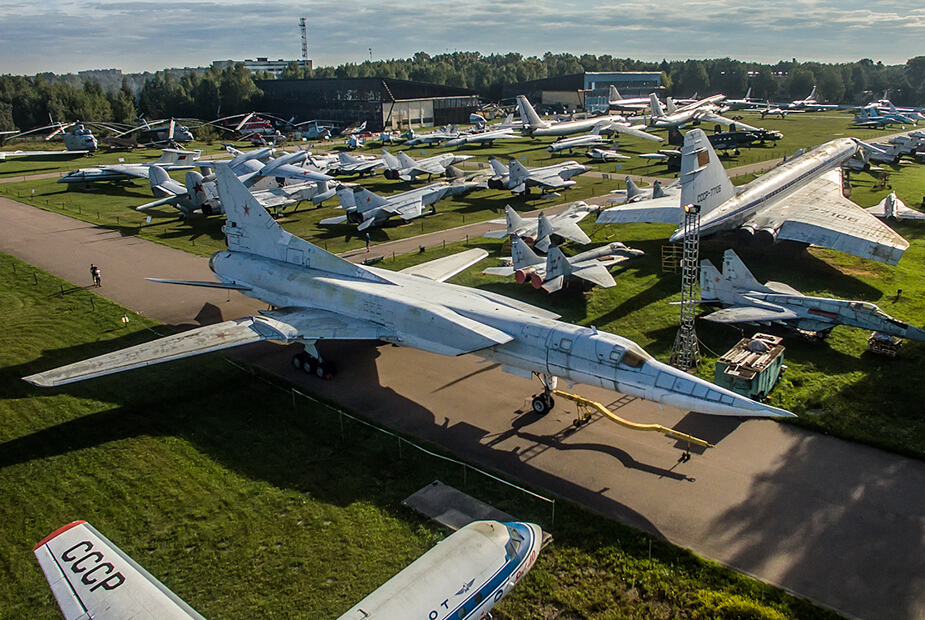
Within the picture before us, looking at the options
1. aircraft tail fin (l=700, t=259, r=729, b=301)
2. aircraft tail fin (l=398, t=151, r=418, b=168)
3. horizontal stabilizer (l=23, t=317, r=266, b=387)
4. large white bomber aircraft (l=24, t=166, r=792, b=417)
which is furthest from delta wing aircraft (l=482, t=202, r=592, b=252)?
aircraft tail fin (l=398, t=151, r=418, b=168)

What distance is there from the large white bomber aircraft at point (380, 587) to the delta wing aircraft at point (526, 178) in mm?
48500

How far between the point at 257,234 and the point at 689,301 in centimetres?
1975

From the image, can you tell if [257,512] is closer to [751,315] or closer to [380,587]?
[380,587]

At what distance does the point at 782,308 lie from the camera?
85.6 feet

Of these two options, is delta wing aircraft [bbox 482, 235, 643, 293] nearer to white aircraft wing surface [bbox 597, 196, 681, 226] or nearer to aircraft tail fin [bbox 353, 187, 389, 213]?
white aircraft wing surface [bbox 597, 196, 681, 226]

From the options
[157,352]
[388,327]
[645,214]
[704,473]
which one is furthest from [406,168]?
[704,473]

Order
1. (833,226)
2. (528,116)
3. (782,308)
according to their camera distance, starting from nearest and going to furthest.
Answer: (782,308)
(833,226)
(528,116)

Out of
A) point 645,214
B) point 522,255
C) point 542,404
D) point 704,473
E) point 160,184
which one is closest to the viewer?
point 704,473

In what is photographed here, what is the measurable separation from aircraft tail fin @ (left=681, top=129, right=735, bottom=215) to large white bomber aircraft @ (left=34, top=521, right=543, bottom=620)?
25047 millimetres

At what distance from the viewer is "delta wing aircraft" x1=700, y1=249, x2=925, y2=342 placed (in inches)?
960

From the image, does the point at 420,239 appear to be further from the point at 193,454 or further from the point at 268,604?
the point at 268,604

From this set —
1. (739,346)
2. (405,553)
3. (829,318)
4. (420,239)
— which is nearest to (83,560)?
(405,553)

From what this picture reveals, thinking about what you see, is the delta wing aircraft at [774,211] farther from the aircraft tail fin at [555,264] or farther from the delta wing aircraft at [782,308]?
the aircraft tail fin at [555,264]

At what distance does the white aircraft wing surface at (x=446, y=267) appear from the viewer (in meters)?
29.2
